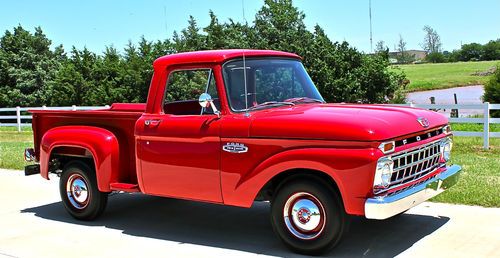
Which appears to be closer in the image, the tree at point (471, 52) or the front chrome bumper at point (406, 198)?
the front chrome bumper at point (406, 198)

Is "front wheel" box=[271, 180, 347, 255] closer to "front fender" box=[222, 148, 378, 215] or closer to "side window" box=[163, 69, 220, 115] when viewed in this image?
"front fender" box=[222, 148, 378, 215]

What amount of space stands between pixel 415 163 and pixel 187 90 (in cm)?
276

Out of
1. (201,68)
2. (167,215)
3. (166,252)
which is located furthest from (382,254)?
(167,215)

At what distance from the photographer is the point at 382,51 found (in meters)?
21.1

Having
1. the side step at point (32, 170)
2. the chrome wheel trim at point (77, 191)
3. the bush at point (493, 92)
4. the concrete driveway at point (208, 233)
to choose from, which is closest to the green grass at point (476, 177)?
the concrete driveway at point (208, 233)

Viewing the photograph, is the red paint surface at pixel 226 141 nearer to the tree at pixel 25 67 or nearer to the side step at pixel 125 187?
the side step at pixel 125 187

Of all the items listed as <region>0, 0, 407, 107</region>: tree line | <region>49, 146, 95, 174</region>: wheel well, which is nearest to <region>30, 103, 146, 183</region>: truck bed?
<region>49, 146, 95, 174</region>: wheel well

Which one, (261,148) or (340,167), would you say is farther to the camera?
(261,148)

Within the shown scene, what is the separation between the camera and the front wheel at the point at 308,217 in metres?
5.18

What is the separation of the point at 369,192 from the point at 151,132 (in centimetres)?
261

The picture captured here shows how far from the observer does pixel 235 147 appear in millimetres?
5652

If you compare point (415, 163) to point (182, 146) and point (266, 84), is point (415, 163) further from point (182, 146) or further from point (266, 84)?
point (182, 146)

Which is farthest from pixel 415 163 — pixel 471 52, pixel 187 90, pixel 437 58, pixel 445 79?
pixel 437 58

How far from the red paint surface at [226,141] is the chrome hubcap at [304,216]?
0.31 metres
